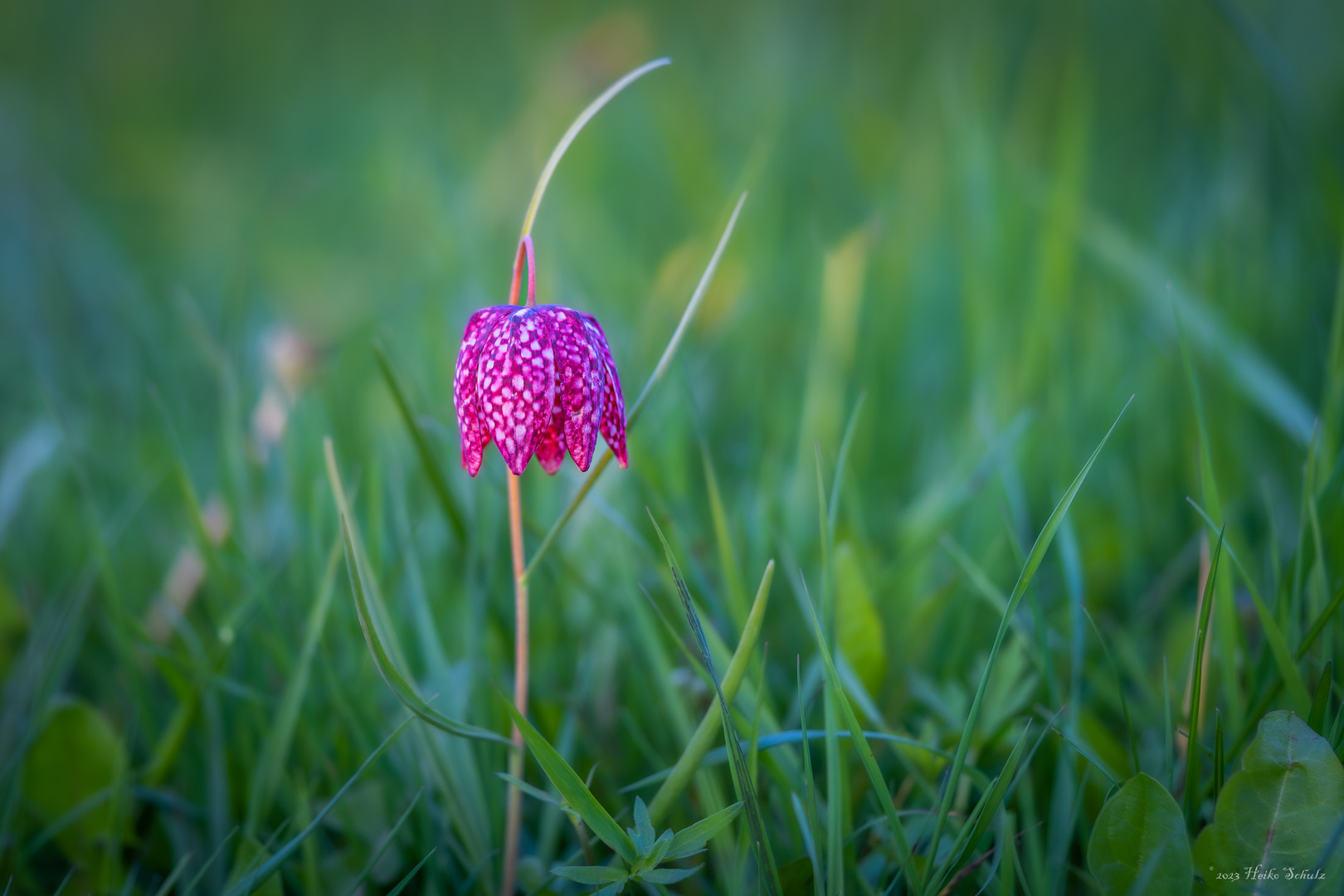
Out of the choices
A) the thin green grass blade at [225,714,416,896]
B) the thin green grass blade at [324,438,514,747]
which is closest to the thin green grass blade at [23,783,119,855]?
the thin green grass blade at [225,714,416,896]

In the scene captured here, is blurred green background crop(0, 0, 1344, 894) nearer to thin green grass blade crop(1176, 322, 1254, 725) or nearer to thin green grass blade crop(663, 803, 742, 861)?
thin green grass blade crop(1176, 322, 1254, 725)

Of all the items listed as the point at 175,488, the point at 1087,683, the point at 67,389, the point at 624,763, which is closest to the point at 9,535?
the point at 175,488

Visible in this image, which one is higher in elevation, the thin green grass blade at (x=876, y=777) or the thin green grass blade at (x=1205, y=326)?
the thin green grass blade at (x=1205, y=326)

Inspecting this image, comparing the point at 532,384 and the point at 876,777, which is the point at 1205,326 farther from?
the point at 532,384

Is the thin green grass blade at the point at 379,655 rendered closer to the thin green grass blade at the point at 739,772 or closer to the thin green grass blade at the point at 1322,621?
the thin green grass blade at the point at 739,772

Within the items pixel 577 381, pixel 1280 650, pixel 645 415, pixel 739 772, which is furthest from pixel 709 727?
pixel 645 415

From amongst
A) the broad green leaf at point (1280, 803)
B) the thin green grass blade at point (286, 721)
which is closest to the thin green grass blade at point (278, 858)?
the thin green grass blade at point (286, 721)

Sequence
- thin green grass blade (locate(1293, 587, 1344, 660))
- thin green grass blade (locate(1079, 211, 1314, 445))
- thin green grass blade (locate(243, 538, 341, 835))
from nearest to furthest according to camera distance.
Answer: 1. thin green grass blade (locate(1293, 587, 1344, 660))
2. thin green grass blade (locate(243, 538, 341, 835))
3. thin green grass blade (locate(1079, 211, 1314, 445))
